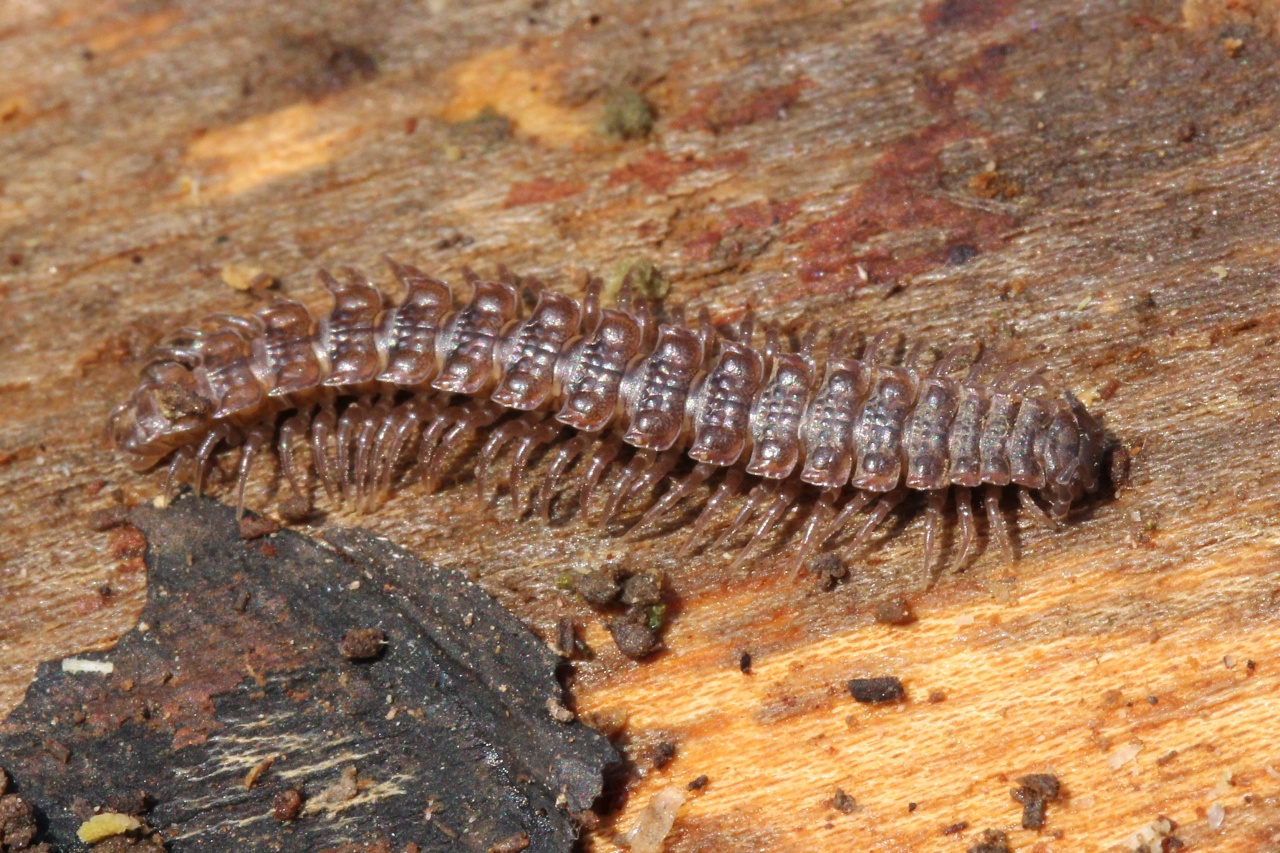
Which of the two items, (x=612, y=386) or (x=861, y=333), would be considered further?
(x=861, y=333)

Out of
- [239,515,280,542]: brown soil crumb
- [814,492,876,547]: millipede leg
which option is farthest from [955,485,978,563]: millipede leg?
[239,515,280,542]: brown soil crumb

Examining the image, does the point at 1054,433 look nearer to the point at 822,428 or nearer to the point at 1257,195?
the point at 822,428

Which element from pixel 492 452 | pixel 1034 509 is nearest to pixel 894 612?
pixel 1034 509

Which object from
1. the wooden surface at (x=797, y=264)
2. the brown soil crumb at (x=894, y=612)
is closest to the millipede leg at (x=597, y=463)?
the wooden surface at (x=797, y=264)

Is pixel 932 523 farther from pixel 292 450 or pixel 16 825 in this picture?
pixel 16 825

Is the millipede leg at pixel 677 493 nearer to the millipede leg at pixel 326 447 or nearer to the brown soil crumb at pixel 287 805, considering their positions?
the millipede leg at pixel 326 447

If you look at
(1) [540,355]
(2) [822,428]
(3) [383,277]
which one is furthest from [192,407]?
(2) [822,428]
